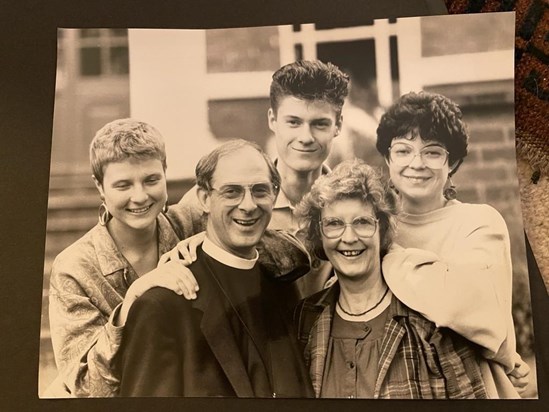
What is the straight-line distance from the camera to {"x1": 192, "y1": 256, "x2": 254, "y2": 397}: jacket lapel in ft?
1.77

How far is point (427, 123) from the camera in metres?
0.58

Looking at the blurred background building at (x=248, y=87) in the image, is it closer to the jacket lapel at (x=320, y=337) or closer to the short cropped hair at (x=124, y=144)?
the short cropped hair at (x=124, y=144)

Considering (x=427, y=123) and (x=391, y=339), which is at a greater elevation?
(x=427, y=123)

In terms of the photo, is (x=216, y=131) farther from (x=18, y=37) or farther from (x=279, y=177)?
(x=18, y=37)

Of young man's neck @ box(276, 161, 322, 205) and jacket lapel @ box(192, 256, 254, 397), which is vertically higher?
young man's neck @ box(276, 161, 322, 205)

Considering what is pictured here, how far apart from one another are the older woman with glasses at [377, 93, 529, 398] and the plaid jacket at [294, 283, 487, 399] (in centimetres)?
1

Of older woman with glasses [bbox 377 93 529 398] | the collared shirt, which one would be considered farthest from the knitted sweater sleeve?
the collared shirt

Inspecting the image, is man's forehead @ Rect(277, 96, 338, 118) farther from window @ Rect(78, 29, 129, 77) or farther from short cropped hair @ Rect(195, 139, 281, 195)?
window @ Rect(78, 29, 129, 77)

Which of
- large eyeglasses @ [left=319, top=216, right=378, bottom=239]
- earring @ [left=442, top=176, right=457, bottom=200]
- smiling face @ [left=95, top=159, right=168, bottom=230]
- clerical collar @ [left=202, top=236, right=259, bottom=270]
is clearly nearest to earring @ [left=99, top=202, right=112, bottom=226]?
smiling face @ [left=95, top=159, right=168, bottom=230]

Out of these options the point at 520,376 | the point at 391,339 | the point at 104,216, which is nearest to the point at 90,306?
the point at 104,216

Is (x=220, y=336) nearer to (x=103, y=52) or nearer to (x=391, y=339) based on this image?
(x=391, y=339)

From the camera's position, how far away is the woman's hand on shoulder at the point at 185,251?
570 mm

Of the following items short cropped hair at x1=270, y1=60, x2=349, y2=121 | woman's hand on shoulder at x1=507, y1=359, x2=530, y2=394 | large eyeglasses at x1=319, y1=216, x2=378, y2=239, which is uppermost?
short cropped hair at x1=270, y1=60, x2=349, y2=121

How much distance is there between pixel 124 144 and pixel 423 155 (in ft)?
1.03
